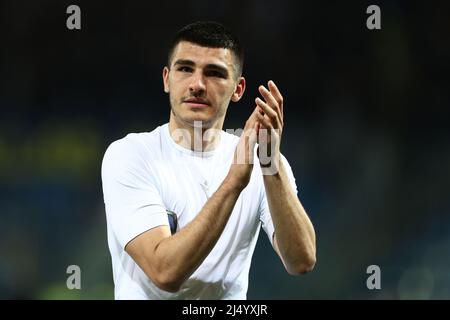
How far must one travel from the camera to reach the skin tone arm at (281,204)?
207 centimetres

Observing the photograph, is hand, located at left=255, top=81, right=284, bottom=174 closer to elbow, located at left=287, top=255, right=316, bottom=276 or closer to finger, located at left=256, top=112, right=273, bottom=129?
finger, located at left=256, top=112, right=273, bottom=129

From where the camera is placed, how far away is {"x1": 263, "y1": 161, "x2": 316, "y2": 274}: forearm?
210 centimetres

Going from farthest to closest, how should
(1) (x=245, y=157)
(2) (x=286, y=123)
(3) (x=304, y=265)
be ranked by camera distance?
(2) (x=286, y=123) → (3) (x=304, y=265) → (1) (x=245, y=157)

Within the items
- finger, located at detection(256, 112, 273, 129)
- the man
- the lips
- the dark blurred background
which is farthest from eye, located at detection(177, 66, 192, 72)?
the dark blurred background

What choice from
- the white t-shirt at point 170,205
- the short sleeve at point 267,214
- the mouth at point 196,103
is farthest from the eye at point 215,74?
the short sleeve at point 267,214

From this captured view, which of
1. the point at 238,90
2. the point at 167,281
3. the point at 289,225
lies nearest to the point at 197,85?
the point at 238,90

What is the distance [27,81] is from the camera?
423 cm

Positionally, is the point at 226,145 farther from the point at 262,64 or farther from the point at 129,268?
the point at 262,64

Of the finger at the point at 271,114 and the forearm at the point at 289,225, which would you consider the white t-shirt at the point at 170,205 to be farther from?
the finger at the point at 271,114

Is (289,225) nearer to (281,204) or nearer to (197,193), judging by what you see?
(281,204)

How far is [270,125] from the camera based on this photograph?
2068 mm

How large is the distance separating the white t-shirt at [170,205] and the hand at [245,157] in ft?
0.91

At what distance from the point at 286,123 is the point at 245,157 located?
2333mm

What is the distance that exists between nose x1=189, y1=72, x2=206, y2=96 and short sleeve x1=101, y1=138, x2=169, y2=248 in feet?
0.89
